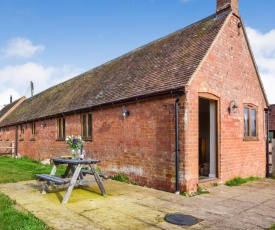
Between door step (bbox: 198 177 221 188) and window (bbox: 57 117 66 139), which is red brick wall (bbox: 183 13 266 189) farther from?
window (bbox: 57 117 66 139)

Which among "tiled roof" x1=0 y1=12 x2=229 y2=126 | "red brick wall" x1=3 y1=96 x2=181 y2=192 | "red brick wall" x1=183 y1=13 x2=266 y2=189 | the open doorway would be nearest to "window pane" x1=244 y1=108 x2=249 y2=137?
"red brick wall" x1=183 y1=13 x2=266 y2=189

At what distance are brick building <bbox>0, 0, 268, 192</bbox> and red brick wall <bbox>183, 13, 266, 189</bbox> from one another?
30 mm

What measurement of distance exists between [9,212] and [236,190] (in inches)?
259

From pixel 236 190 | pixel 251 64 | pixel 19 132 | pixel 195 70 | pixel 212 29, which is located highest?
pixel 212 29

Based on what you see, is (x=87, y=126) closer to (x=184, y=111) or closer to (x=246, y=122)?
(x=184, y=111)

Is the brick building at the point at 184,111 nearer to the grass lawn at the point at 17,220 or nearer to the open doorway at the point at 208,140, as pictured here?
the open doorway at the point at 208,140

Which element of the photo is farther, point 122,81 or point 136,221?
point 122,81

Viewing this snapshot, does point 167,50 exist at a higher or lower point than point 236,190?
higher

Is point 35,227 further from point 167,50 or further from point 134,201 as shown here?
point 167,50

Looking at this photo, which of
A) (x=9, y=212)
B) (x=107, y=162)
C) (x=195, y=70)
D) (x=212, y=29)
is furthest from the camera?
(x=107, y=162)

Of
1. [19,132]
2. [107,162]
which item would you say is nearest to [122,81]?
[107,162]

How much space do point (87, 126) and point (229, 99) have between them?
6693 millimetres

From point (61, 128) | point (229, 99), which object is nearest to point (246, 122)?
point (229, 99)

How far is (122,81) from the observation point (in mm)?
12016
